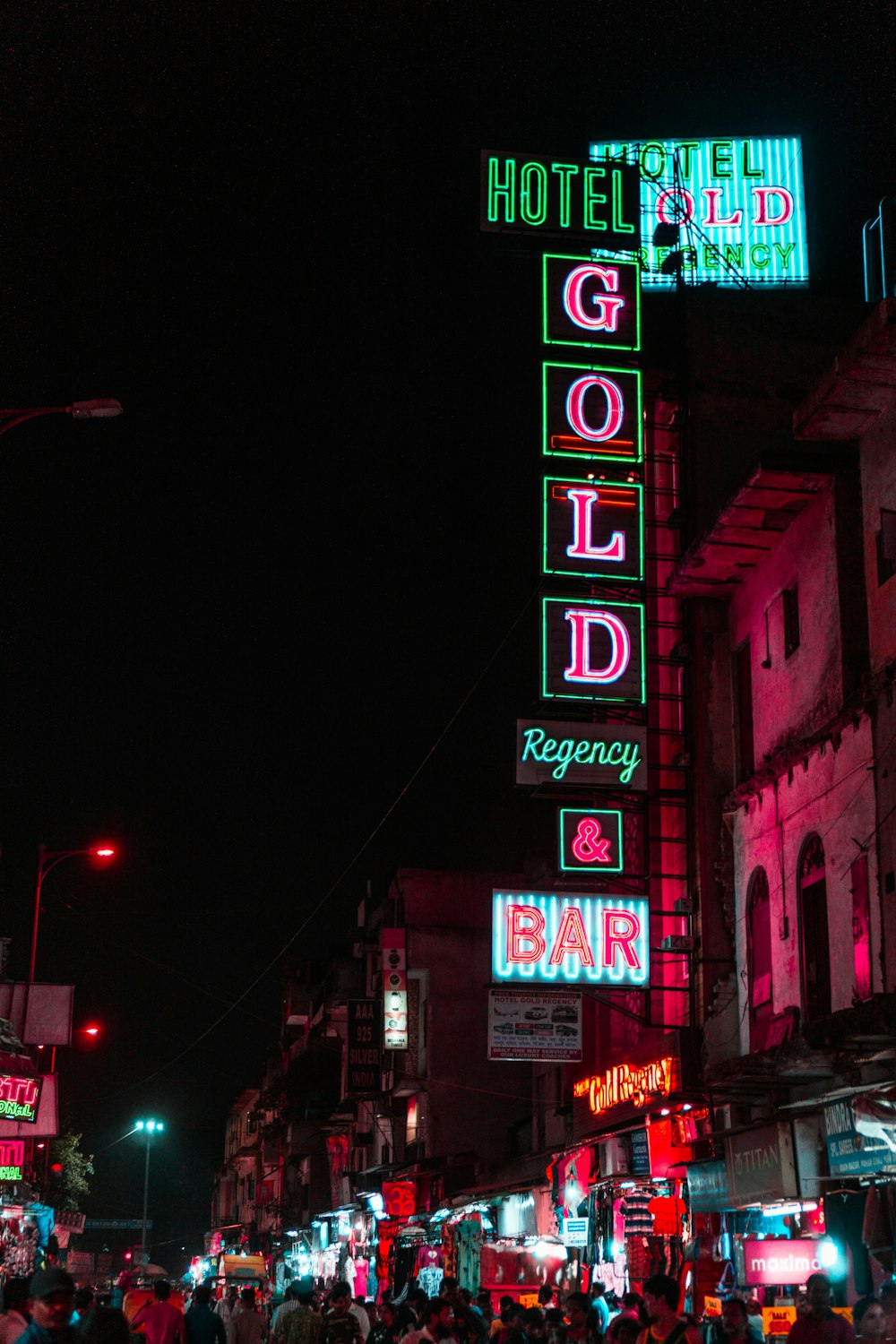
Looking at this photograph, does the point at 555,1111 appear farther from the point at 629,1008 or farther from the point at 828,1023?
the point at 828,1023

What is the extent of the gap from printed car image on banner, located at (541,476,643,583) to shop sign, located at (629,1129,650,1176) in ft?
30.5

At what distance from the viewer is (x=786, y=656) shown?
844 inches

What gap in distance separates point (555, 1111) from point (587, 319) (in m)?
16.9

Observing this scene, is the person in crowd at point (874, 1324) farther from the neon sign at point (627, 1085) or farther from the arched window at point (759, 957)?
the neon sign at point (627, 1085)

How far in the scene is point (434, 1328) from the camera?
539 inches

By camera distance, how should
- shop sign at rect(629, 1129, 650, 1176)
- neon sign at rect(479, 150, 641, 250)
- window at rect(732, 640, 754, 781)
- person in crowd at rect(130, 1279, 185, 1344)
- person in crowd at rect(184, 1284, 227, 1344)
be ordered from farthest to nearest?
1. neon sign at rect(479, 150, 641, 250)
2. shop sign at rect(629, 1129, 650, 1176)
3. window at rect(732, 640, 754, 781)
4. person in crowd at rect(184, 1284, 227, 1344)
5. person in crowd at rect(130, 1279, 185, 1344)

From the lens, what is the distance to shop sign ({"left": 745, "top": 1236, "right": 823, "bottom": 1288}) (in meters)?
17.5

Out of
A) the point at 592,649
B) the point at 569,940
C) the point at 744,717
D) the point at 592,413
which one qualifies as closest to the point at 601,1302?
the point at 569,940

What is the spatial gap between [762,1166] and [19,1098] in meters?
15.7

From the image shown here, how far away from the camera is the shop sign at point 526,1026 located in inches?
945

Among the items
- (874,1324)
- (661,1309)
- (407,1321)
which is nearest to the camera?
(661,1309)

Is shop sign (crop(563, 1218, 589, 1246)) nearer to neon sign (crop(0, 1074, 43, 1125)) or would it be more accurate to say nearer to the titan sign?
neon sign (crop(0, 1074, 43, 1125))

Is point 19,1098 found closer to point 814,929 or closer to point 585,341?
point 814,929

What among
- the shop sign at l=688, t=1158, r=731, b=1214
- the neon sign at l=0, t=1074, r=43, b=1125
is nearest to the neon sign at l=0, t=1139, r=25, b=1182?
the neon sign at l=0, t=1074, r=43, b=1125
